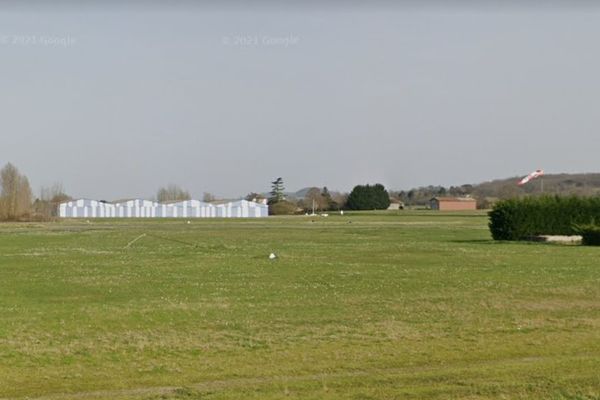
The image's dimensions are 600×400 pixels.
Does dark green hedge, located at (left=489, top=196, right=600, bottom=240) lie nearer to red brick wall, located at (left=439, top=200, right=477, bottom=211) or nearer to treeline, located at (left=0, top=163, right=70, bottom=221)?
treeline, located at (left=0, top=163, right=70, bottom=221)

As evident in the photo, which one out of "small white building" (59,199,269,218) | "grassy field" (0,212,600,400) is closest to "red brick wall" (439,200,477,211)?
"small white building" (59,199,269,218)

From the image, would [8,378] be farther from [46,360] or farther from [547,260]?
[547,260]

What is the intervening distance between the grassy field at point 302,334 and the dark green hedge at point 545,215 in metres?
22.7

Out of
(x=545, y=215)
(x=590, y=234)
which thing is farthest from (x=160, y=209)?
(x=590, y=234)

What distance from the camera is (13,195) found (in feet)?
416

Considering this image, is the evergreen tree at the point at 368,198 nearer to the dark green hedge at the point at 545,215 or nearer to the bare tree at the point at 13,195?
the bare tree at the point at 13,195

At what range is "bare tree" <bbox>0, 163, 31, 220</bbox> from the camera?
408ft

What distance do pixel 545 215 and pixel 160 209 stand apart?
13465 centimetres

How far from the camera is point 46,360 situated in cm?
1042

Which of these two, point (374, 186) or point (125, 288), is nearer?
point (125, 288)

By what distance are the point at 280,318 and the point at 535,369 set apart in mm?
5830

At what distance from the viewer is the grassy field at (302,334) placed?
29.0 ft

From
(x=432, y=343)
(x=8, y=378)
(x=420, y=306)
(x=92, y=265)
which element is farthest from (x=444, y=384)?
(x=92, y=265)

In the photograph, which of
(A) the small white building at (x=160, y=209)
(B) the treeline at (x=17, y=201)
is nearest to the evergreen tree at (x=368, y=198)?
(A) the small white building at (x=160, y=209)
